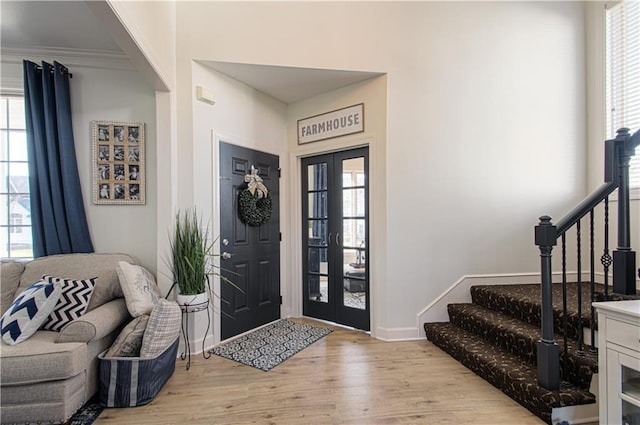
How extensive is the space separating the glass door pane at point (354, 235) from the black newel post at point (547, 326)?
1681mm

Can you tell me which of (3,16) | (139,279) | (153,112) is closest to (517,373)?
(139,279)

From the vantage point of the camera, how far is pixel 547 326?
1.93m

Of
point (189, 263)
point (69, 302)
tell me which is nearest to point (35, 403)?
point (69, 302)

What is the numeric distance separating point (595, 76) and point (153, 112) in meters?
4.67

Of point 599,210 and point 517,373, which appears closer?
point 517,373

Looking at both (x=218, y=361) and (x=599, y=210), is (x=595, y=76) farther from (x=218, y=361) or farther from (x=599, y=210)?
(x=218, y=361)

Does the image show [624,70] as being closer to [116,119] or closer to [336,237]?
[336,237]

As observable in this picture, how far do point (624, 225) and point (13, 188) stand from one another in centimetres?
489

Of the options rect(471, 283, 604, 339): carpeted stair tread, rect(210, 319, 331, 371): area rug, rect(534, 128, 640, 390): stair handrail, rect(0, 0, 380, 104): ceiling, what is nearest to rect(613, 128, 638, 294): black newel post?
rect(534, 128, 640, 390): stair handrail

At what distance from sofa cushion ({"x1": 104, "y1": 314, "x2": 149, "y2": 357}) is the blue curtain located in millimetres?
1165

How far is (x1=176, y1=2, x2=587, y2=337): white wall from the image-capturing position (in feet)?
10.2

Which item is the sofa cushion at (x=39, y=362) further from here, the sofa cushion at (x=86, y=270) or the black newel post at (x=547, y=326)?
the black newel post at (x=547, y=326)

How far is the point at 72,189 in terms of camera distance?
8.99ft

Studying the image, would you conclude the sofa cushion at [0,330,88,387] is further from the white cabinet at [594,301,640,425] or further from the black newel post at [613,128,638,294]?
the black newel post at [613,128,638,294]
